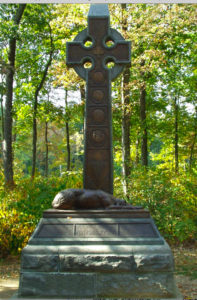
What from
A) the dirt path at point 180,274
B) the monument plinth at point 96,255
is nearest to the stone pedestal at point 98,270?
the monument plinth at point 96,255

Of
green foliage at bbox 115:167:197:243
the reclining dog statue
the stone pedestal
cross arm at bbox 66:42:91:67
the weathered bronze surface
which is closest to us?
the stone pedestal

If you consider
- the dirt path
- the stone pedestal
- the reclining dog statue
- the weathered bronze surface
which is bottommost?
the dirt path

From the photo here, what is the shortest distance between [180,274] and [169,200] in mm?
2462

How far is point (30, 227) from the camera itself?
299 inches

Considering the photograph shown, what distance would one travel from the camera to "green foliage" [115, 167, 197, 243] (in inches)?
325

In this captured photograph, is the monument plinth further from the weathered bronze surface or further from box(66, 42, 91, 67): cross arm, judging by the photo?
box(66, 42, 91, 67): cross arm

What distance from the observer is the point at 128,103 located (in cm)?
1256

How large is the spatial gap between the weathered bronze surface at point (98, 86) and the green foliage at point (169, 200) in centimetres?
336

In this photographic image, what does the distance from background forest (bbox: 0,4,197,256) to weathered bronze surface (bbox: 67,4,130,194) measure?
270 centimetres

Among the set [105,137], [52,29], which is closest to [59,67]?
[52,29]

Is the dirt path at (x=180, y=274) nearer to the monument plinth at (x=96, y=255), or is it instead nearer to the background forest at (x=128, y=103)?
the background forest at (x=128, y=103)

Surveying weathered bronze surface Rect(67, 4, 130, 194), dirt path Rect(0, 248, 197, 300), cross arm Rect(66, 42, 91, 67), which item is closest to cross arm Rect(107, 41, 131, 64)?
weathered bronze surface Rect(67, 4, 130, 194)

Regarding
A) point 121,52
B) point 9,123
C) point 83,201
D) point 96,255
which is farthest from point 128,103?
point 96,255

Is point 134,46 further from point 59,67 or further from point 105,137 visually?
point 105,137
